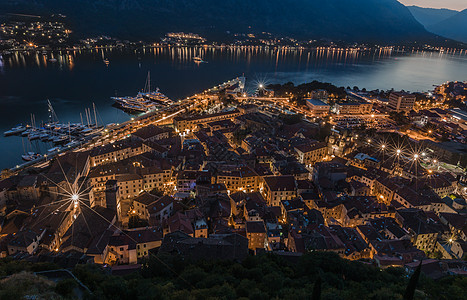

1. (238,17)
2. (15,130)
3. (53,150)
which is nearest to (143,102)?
(15,130)

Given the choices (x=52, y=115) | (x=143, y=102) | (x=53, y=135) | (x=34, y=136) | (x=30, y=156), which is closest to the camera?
(x=30, y=156)

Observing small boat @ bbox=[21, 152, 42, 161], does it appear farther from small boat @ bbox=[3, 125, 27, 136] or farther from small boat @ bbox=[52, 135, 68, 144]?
small boat @ bbox=[3, 125, 27, 136]

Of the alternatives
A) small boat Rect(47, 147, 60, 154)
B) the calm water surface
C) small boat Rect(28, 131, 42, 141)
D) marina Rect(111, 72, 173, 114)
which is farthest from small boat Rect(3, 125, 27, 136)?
marina Rect(111, 72, 173, 114)

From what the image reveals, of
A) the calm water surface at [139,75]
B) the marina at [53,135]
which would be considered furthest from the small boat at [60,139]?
the calm water surface at [139,75]

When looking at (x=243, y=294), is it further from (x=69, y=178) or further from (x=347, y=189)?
(x=69, y=178)

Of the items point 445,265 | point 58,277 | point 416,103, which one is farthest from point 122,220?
point 416,103

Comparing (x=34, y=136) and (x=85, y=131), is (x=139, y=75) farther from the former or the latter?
(x=34, y=136)
